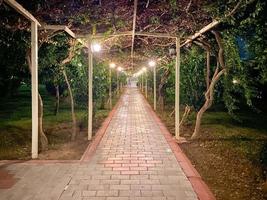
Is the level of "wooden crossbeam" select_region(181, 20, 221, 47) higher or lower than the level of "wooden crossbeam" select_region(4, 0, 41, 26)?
lower

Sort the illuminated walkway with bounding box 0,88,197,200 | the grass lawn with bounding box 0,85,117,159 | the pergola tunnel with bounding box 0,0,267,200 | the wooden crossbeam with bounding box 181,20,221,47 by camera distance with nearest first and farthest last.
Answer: the illuminated walkway with bounding box 0,88,197,200
the pergola tunnel with bounding box 0,0,267,200
the wooden crossbeam with bounding box 181,20,221,47
the grass lawn with bounding box 0,85,117,159

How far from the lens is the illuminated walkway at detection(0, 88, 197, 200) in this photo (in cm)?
580

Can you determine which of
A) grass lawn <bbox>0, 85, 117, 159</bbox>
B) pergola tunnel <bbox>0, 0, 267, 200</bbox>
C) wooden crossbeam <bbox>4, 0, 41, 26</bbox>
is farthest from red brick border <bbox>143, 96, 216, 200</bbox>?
wooden crossbeam <bbox>4, 0, 41, 26</bbox>

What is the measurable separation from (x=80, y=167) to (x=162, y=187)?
2.04 metres

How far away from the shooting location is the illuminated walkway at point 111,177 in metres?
5.80

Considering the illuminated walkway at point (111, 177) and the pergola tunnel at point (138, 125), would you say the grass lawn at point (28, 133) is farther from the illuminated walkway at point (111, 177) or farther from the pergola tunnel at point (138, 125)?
the illuminated walkway at point (111, 177)

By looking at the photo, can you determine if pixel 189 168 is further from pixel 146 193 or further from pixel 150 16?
pixel 150 16

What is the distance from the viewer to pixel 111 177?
6.80 meters

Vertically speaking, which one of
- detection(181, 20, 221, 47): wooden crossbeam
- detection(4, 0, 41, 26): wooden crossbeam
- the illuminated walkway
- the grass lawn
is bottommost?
the illuminated walkway

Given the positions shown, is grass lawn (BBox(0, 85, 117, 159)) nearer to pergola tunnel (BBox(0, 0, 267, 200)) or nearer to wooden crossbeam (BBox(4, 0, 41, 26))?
pergola tunnel (BBox(0, 0, 267, 200))

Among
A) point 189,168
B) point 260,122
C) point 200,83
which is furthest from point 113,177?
point 260,122

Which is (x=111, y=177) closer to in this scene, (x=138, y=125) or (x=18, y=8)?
(x=18, y=8)

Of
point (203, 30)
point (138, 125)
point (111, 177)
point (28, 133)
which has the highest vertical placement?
point (203, 30)

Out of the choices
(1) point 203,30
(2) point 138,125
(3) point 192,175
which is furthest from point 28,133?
(3) point 192,175
